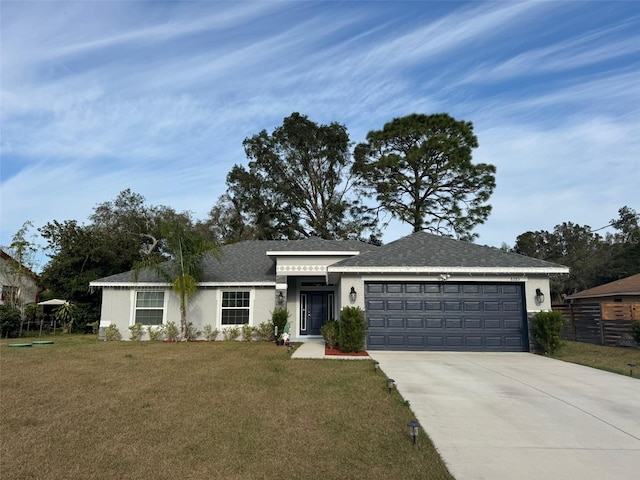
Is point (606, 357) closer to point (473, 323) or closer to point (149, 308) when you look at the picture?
point (473, 323)

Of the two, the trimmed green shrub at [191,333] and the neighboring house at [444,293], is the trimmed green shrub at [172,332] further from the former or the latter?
the neighboring house at [444,293]

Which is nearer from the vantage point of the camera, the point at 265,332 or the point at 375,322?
the point at 375,322

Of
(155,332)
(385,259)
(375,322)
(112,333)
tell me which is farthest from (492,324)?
(112,333)

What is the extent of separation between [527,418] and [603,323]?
1407 cm

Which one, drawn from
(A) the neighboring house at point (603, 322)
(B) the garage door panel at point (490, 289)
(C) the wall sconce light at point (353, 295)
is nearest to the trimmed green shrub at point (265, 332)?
(C) the wall sconce light at point (353, 295)

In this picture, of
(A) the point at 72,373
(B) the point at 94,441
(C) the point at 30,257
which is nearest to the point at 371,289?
(A) the point at 72,373

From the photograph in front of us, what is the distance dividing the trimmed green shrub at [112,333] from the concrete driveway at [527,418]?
43.0 feet

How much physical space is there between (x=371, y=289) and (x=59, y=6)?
1201 centimetres

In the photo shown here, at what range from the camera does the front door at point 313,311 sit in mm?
18703

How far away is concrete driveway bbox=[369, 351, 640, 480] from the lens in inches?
164

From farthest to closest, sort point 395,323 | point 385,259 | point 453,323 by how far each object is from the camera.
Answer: point 385,259 < point 395,323 < point 453,323

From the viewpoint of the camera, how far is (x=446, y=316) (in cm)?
1365

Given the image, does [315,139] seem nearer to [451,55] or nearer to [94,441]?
[451,55]

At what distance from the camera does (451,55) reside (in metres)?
13.9
